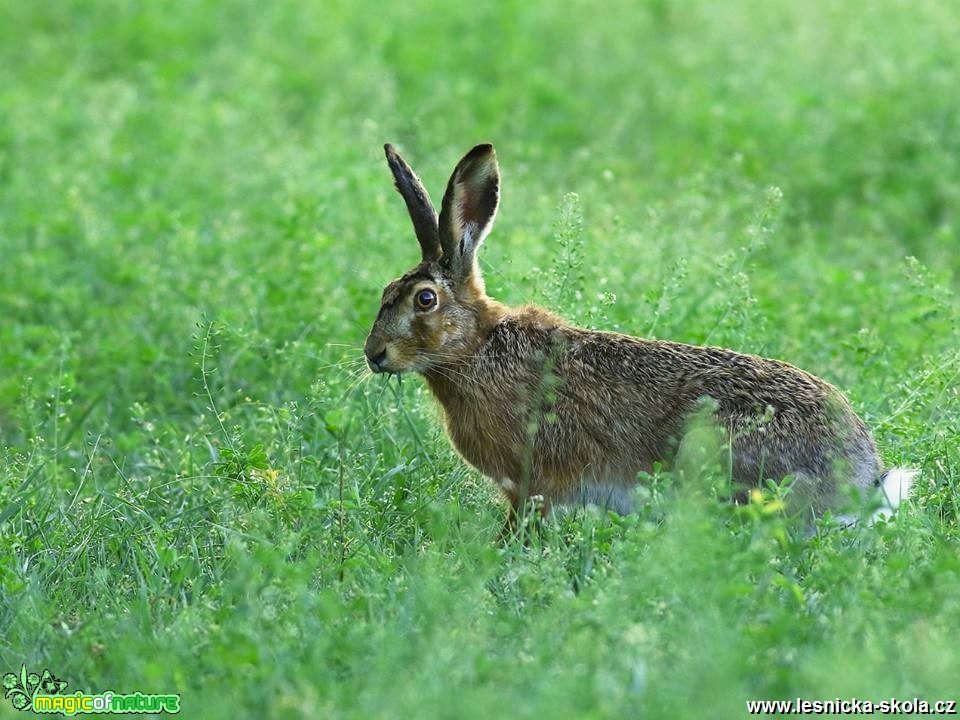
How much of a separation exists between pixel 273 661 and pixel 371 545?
985 mm

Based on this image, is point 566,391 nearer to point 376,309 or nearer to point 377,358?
point 377,358

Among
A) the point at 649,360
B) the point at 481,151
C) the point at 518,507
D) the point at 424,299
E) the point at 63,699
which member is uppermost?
the point at 481,151

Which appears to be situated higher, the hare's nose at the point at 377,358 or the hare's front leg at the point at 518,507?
the hare's nose at the point at 377,358

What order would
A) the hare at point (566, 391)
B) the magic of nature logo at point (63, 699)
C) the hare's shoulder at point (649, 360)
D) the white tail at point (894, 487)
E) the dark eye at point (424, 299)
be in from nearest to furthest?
the magic of nature logo at point (63, 699), the white tail at point (894, 487), the hare at point (566, 391), the hare's shoulder at point (649, 360), the dark eye at point (424, 299)

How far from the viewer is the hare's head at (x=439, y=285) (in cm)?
548

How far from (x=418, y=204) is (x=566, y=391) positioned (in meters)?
0.91

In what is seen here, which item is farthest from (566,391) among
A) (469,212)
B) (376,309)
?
(376,309)

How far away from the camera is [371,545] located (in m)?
4.91

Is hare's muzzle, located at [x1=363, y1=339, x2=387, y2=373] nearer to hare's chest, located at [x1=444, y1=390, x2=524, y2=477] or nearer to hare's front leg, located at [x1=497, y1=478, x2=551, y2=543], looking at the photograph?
hare's chest, located at [x1=444, y1=390, x2=524, y2=477]

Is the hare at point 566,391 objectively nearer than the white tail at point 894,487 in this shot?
No

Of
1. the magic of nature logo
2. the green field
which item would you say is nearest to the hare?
the green field

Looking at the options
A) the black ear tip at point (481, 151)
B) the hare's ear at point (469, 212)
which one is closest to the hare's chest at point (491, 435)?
the hare's ear at point (469, 212)

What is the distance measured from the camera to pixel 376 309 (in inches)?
276

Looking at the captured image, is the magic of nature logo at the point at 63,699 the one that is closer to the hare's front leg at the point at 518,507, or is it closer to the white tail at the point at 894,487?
the hare's front leg at the point at 518,507
